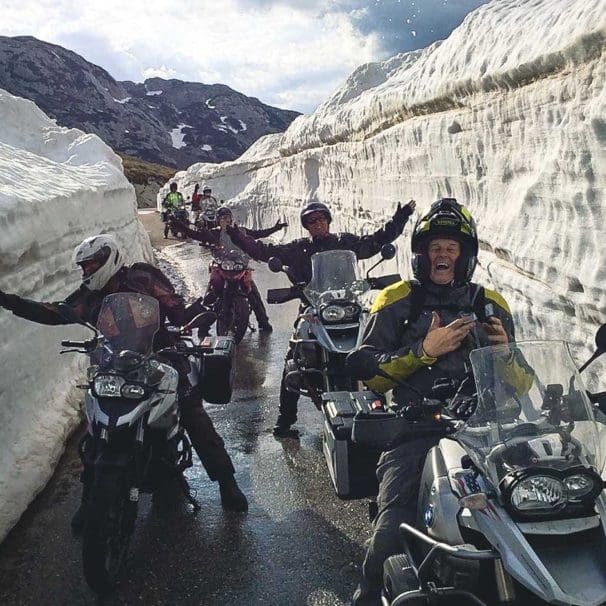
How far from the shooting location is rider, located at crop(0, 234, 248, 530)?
13.2 ft

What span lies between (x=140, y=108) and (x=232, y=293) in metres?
143

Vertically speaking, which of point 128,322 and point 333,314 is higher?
point 128,322

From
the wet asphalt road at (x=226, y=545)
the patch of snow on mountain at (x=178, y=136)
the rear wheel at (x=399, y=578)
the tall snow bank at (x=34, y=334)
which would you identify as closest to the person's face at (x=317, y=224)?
the wet asphalt road at (x=226, y=545)

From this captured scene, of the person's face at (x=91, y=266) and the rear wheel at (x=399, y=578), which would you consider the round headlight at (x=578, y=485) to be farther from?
the person's face at (x=91, y=266)

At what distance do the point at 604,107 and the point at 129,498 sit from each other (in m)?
3.75

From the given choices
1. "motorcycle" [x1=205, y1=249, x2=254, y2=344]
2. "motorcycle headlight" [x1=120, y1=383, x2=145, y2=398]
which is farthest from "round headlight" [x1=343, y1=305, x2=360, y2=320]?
"motorcycle" [x1=205, y1=249, x2=254, y2=344]

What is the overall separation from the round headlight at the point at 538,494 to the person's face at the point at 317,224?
457 cm

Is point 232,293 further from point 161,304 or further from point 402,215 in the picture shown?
point 161,304

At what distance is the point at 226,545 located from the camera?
3.74 meters

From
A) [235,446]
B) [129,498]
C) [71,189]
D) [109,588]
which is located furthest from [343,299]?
[71,189]

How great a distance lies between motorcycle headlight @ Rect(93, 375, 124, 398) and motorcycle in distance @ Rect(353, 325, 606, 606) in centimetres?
159

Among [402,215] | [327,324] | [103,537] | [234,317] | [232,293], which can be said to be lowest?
[234,317]

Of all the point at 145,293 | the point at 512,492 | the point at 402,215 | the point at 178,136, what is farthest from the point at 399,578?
the point at 178,136

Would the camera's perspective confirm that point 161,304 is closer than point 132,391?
No
